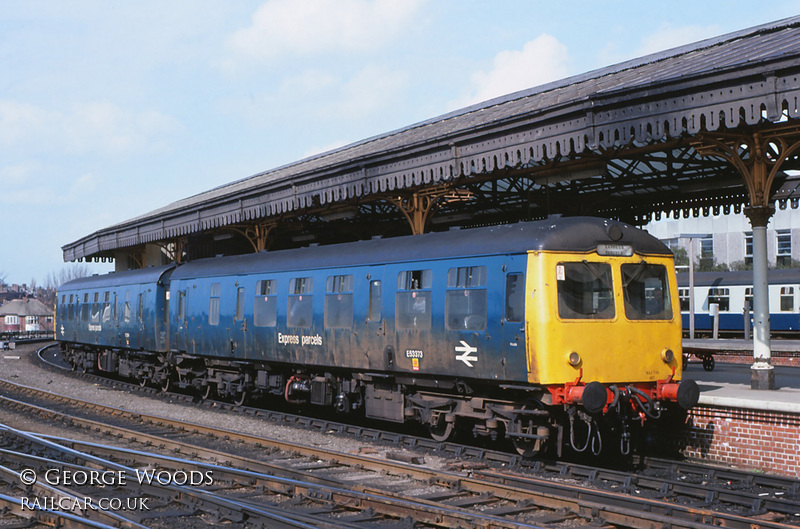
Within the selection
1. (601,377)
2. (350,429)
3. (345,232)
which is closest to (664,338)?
(601,377)

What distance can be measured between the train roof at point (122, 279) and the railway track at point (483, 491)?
878 centimetres

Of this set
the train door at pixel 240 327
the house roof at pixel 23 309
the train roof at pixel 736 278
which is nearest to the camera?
the train door at pixel 240 327

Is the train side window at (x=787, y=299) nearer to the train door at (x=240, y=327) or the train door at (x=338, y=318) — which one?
the train door at (x=240, y=327)

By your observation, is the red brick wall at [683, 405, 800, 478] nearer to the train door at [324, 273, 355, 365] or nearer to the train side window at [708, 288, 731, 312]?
the train door at [324, 273, 355, 365]

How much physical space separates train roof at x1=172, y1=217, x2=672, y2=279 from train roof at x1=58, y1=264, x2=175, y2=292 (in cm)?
599

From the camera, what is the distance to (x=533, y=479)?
9.29m

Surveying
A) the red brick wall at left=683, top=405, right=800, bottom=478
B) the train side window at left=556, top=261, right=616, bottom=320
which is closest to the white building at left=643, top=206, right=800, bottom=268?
the red brick wall at left=683, top=405, right=800, bottom=478

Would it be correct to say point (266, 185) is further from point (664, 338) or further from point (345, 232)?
point (664, 338)

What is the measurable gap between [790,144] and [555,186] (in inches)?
248

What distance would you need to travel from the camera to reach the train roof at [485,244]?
10281 millimetres

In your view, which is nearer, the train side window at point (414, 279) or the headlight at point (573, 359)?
the headlight at point (573, 359)

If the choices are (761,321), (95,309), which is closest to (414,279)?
(761,321)

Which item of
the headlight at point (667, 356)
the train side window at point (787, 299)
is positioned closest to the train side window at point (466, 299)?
the headlight at point (667, 356)

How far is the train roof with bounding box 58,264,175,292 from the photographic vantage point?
2048 cm
